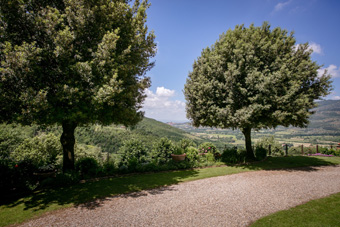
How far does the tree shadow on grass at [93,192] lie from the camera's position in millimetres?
6949

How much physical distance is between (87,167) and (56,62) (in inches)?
276

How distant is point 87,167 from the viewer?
1102 cm

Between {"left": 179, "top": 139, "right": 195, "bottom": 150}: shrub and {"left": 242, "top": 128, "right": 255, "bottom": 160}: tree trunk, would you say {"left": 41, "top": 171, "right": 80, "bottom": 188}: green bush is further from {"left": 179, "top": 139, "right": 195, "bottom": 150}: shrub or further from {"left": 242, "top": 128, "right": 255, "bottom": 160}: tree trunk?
{"left": 242, "top": 128, "right": 255, "bottom": 160}: tree trunk

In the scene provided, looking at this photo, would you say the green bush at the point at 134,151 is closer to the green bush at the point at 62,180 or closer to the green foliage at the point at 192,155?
the green foliage at the point at 192,155

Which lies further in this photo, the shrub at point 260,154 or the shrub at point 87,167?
the shrub at point 260,154

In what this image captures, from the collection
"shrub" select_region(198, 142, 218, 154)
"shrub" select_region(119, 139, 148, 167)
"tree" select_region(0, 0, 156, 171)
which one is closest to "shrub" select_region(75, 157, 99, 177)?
"shrub" select_region(119, 139, 148, 167)

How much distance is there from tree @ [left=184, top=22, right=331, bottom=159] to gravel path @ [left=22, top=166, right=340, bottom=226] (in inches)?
187

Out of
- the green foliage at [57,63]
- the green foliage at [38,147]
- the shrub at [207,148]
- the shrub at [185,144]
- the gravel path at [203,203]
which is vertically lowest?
the green foliage at [38,147]

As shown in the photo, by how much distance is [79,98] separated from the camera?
773cm

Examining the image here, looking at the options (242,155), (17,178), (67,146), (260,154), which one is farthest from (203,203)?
(260,154)

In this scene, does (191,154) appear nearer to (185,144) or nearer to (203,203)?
(185,144)

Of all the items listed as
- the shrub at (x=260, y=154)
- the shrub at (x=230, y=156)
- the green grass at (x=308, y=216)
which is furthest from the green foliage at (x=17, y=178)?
the shrub at (x=260, y=154)

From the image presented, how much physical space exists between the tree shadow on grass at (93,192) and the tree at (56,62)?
3.62 m

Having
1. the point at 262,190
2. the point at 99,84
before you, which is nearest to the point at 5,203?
the point at 99,84
